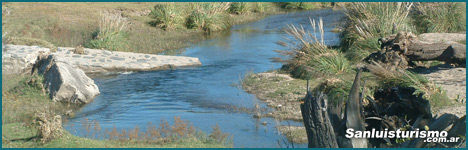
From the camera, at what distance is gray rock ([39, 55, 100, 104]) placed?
15.4 m

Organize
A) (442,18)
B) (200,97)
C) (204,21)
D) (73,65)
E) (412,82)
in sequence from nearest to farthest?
1. (412,82)
2. (200,97)
3. (73,65)
4. (442,18)
5. (204,21)

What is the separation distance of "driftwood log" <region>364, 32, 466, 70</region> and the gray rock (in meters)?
6.82

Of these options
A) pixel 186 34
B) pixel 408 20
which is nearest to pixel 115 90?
pixel 408 20

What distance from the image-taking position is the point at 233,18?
32.4m

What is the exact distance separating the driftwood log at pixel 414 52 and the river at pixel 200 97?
321 cm

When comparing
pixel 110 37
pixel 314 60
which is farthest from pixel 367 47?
pixel 110 37

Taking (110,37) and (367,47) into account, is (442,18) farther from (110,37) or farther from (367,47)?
(110,37)

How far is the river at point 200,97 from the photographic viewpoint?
13305 millimetres

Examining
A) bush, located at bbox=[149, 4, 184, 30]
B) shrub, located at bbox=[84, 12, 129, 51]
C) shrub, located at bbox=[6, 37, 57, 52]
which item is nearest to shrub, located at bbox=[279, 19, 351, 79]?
shrub, located at bbox=[84, 12, 129, 51]

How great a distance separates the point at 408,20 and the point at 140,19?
1218 centimetres

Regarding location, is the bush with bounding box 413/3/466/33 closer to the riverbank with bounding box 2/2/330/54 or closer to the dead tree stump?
the riverbank with bounding box 2/2/330/54

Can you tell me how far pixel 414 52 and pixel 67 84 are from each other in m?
7.89

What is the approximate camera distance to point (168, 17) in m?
28.2

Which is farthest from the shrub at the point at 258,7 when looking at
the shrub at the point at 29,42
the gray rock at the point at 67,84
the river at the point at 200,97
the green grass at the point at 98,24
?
the gray rock at the point at 67,84
